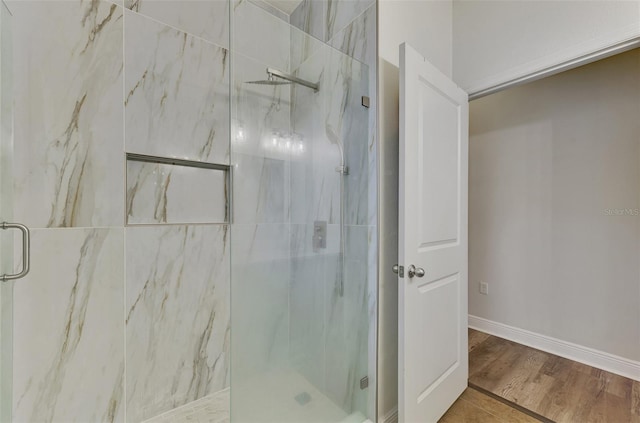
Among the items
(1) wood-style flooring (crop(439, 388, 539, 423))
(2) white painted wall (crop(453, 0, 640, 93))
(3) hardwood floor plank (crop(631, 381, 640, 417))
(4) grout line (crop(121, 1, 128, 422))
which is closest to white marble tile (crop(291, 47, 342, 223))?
(4) grout line (crop(121, 1, 128, 422))

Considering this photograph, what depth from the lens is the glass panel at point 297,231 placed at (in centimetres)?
114

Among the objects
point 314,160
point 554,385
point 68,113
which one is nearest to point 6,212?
point 68,113

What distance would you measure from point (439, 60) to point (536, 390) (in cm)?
235

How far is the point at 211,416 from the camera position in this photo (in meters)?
1.66

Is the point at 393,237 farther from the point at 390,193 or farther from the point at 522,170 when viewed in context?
the point at 522,170

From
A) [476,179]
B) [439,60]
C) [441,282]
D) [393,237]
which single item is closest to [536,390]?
[441,282]

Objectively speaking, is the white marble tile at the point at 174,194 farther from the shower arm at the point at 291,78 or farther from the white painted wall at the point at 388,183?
the white painted wall at the point at 388,183

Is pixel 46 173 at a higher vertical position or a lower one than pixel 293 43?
lower

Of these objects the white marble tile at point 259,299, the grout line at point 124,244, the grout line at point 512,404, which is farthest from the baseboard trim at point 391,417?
the grout line at point 124,244

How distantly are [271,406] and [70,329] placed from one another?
1020mm

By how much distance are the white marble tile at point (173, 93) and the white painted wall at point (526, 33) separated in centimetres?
170

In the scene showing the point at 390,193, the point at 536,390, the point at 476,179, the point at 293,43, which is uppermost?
the point at 293,43

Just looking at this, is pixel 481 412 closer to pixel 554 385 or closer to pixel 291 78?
pixel 554 385

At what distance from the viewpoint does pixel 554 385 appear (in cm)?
201
